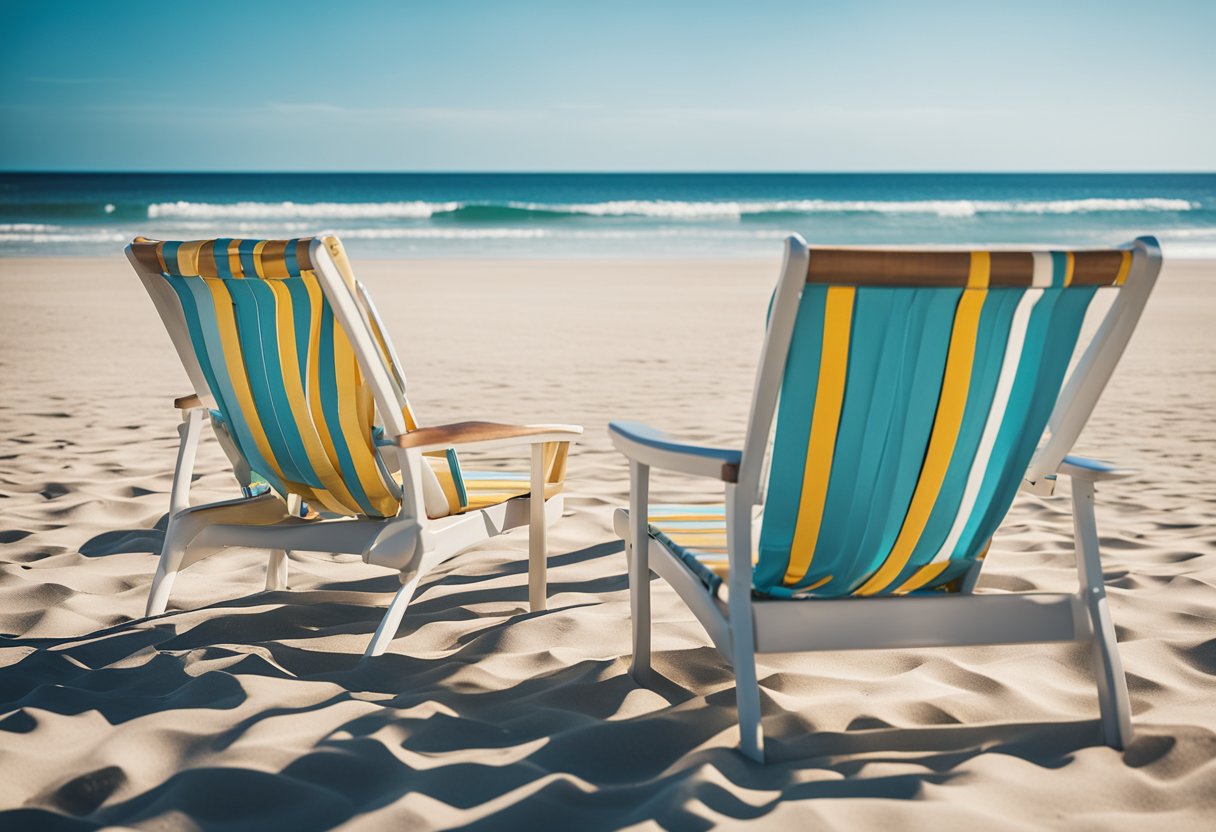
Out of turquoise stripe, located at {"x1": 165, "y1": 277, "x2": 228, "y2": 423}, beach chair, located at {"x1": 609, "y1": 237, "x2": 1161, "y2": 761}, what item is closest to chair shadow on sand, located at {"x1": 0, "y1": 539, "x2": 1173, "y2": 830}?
beach chair, located at {"x1": 609, "y1": 237, "x2": 1161, "y2": 761}

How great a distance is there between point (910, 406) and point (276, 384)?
153cm

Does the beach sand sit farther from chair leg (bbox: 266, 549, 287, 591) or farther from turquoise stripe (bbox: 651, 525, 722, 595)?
turquoise stripe (bbox: 651, 525, 722, 595)

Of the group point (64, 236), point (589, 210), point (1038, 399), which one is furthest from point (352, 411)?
point (589, 210)

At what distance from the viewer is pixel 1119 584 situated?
295cm

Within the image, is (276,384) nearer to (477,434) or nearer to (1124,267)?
(477,434)

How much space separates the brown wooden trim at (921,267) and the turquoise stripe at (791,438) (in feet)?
0.17

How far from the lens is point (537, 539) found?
9.10 ft

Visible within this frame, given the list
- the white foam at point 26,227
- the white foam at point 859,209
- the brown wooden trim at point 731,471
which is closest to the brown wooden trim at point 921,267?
the brown wooden trim at point 731,471

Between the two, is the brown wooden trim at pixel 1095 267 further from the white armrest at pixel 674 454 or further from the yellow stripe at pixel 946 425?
the white armrest at pixel 674 454

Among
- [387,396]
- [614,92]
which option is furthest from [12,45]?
[387,396]

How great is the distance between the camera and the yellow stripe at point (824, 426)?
5.63 ft

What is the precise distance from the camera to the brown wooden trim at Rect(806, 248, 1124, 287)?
164cm

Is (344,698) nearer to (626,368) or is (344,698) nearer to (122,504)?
(122,504)

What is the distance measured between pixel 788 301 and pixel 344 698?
1273 mm
